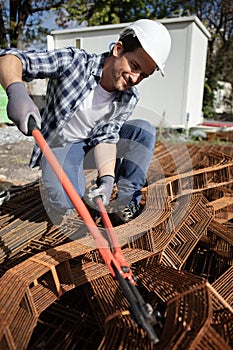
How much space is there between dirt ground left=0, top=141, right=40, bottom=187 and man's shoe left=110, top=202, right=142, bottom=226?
2.01 meters

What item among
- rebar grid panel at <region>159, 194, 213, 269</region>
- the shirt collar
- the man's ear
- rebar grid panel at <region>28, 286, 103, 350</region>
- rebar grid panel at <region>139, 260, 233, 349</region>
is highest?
the man's ear

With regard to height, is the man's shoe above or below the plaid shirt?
below

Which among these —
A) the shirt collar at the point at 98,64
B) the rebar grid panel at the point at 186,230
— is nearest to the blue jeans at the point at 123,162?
the rebar grid panel at the point at 186,230

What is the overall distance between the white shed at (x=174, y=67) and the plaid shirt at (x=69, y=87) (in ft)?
19.1

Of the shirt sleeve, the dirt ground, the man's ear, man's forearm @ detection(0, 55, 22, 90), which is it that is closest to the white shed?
the dirt ground

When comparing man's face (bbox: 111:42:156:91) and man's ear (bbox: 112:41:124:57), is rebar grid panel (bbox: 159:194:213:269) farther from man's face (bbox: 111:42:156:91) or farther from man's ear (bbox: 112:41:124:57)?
man's ear (bbox: 112:41:124:57)

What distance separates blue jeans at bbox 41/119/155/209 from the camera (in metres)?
2.37

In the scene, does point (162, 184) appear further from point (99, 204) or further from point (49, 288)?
point (49, 288)

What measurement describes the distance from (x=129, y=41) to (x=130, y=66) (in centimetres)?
15

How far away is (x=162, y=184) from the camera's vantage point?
2320 millimetres

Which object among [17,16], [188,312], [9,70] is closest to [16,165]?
[9,70]

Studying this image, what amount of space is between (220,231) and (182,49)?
24.6 ft

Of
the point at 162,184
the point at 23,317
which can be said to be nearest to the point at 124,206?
the point at 162,184

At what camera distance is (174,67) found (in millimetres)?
8711
